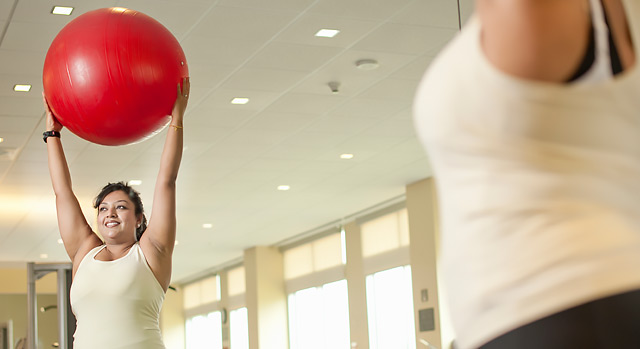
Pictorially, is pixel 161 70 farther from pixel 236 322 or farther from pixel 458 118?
pixel 236 322

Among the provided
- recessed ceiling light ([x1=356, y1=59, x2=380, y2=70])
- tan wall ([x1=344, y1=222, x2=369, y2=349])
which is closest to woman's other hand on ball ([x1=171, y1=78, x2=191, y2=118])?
recessed ceiling light ([x1=356, y1=59, x2=380, y2=70])

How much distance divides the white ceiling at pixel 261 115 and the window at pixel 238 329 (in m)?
4.09

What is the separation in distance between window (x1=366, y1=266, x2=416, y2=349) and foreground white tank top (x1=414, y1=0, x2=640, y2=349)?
1190 centimetres

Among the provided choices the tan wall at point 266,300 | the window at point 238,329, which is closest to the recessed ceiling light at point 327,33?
the tan wall at point 266,300

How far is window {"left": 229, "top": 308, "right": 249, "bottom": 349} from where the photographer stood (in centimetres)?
1747

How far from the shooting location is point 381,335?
13.2m

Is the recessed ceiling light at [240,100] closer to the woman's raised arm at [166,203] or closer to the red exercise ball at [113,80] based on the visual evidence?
the red exercise ball at [113,80]

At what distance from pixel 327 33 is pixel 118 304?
12.8 feet

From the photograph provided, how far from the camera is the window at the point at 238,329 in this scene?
57.3 feet

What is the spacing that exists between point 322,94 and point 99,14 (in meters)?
4.65

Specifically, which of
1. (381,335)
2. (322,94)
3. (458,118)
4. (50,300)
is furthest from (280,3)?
(50,300)

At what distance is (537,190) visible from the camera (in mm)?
721

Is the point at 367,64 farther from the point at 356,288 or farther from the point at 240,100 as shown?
the point at 356,288

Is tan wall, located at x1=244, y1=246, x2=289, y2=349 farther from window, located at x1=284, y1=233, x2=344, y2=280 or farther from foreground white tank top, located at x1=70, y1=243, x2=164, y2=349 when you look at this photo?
foreground white tank top, located at x1=70, y1=243, x2=164, y2=349
